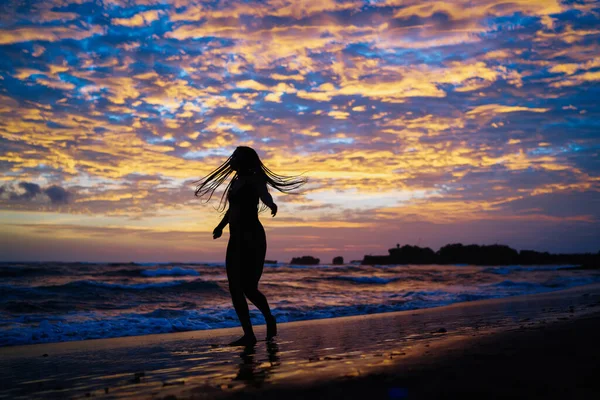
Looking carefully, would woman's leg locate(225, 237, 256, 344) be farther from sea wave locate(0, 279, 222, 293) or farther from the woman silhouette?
sea wave locate(0, 279, 222, 293)

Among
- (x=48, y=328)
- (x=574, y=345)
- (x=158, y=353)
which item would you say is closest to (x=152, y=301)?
(x=48, y=328)

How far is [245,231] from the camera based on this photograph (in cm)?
645

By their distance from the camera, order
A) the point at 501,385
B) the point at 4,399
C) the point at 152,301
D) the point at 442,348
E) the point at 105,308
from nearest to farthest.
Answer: the point at 501,385
the point at 4,399
the point at 442,348
the point at 105,308
the point at 152,301

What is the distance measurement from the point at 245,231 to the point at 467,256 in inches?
2924

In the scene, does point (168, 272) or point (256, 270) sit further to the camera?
point (168, 272)

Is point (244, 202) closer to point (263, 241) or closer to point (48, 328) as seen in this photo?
point (263, 241)

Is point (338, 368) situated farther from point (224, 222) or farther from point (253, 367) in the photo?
point (224, 222)

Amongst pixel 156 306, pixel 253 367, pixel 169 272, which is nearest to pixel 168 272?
pixel 169 272

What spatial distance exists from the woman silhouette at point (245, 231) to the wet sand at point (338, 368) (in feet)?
1.96

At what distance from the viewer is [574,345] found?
455 centimetres

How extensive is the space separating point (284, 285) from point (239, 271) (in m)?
13.2

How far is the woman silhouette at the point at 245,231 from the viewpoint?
21.0 feet

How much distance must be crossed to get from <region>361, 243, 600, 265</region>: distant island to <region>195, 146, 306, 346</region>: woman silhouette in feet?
230

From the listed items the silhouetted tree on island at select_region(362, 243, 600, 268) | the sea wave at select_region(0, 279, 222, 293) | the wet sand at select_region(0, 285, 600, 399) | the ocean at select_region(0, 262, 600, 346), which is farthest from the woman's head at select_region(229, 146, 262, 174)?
the silhouetted tree on island at select_region(362, 243, 600, 268)
